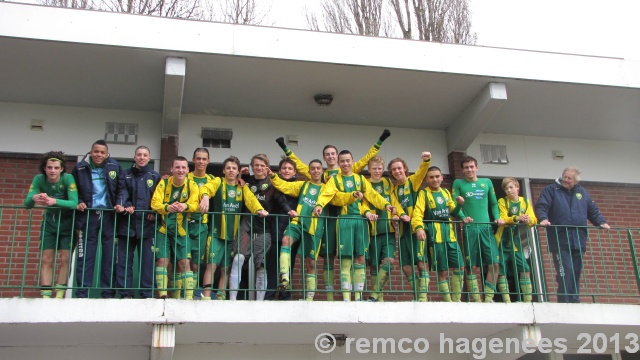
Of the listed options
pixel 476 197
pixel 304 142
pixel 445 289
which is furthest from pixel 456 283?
pixel 304 142

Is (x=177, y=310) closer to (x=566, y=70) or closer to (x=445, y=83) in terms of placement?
(x=445, y=83)

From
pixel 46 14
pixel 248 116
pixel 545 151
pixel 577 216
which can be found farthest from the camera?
pixel 545 151

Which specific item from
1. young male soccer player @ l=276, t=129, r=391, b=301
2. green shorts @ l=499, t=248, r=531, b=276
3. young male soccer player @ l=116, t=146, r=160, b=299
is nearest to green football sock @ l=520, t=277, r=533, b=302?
green shorts @ l=499, t=248, r=531, b=276

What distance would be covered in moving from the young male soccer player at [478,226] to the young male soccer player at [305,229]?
1.63 m

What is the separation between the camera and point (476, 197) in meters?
8.39

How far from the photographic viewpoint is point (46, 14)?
8.16 m

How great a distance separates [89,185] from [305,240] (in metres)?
2.28

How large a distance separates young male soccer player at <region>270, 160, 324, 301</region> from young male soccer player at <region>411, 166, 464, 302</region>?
1.08 m

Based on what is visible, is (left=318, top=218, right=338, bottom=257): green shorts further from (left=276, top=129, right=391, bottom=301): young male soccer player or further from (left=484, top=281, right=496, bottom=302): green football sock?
(left=484, top=281, right=496, bottom=302): green football sock

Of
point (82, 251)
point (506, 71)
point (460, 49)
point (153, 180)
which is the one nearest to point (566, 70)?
point (506, 71)

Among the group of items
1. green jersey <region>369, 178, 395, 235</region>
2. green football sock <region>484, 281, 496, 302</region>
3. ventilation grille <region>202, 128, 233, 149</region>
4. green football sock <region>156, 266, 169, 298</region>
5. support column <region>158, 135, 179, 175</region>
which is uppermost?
ventilation grille <region>202, 128, 233, 149</region>

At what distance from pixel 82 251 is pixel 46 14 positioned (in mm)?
2807

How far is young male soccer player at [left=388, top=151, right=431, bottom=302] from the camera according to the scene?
25.6 ft

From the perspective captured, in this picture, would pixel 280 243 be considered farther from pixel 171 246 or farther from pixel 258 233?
pixel 171 246
